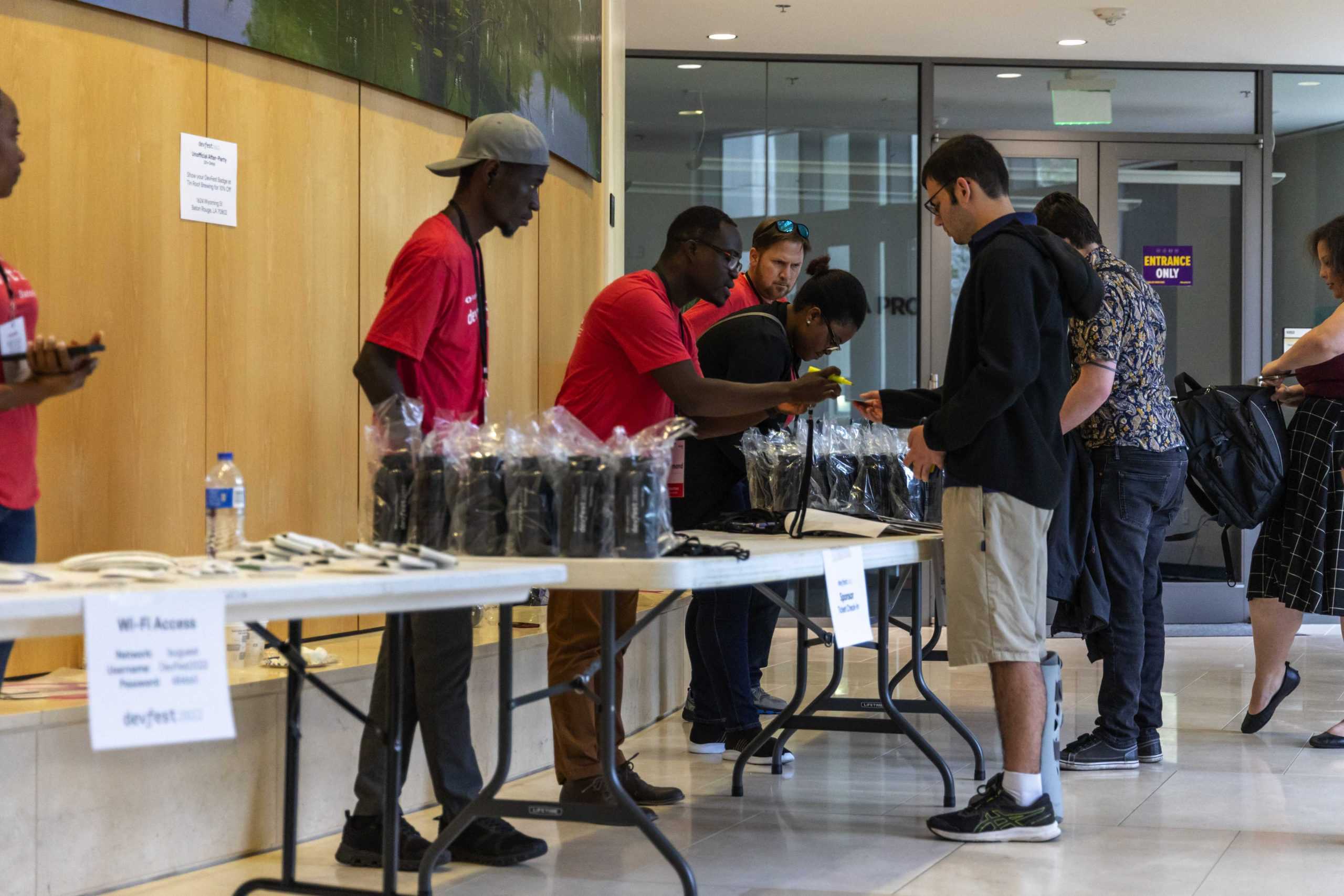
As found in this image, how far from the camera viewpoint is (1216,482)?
15.3ft

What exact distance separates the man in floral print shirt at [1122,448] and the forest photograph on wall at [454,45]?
209 cm

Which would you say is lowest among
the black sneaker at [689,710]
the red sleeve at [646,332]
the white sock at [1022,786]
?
the black sneaker at [689,710]

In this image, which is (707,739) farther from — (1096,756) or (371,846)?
(371,846)

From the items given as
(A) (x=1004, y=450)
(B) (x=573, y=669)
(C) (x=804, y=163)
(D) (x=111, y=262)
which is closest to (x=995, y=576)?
(A) (x=1004, y=450)

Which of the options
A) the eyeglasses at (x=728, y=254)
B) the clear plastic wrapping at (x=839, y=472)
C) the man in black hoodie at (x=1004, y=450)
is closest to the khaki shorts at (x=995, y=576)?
the man in black hoodie at (x=1004, y=450)

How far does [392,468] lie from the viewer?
2.74m

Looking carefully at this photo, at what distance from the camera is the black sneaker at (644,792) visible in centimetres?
367

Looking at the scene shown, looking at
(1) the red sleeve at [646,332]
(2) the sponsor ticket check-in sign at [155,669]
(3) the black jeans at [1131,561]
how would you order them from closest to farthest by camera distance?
(2) the sponsor ticket check-in sign at [155,669]
(1) the red sleeve at [646,332]
(3) the black jeans at [1131,561]

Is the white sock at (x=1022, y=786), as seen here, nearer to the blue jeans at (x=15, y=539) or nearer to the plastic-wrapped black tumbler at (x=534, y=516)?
the plastic-wrapped black tumbler at (x=534, y=516)

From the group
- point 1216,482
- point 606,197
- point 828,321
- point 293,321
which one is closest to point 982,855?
point 828,321

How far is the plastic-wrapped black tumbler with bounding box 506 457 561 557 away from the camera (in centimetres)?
260

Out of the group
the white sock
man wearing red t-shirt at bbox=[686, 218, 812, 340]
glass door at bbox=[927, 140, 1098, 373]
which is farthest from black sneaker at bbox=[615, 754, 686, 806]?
glass door at bbox=[927, 140, 1098, 373]

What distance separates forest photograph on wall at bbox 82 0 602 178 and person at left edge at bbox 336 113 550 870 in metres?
1.22

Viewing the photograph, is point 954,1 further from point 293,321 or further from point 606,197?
point 293,321
